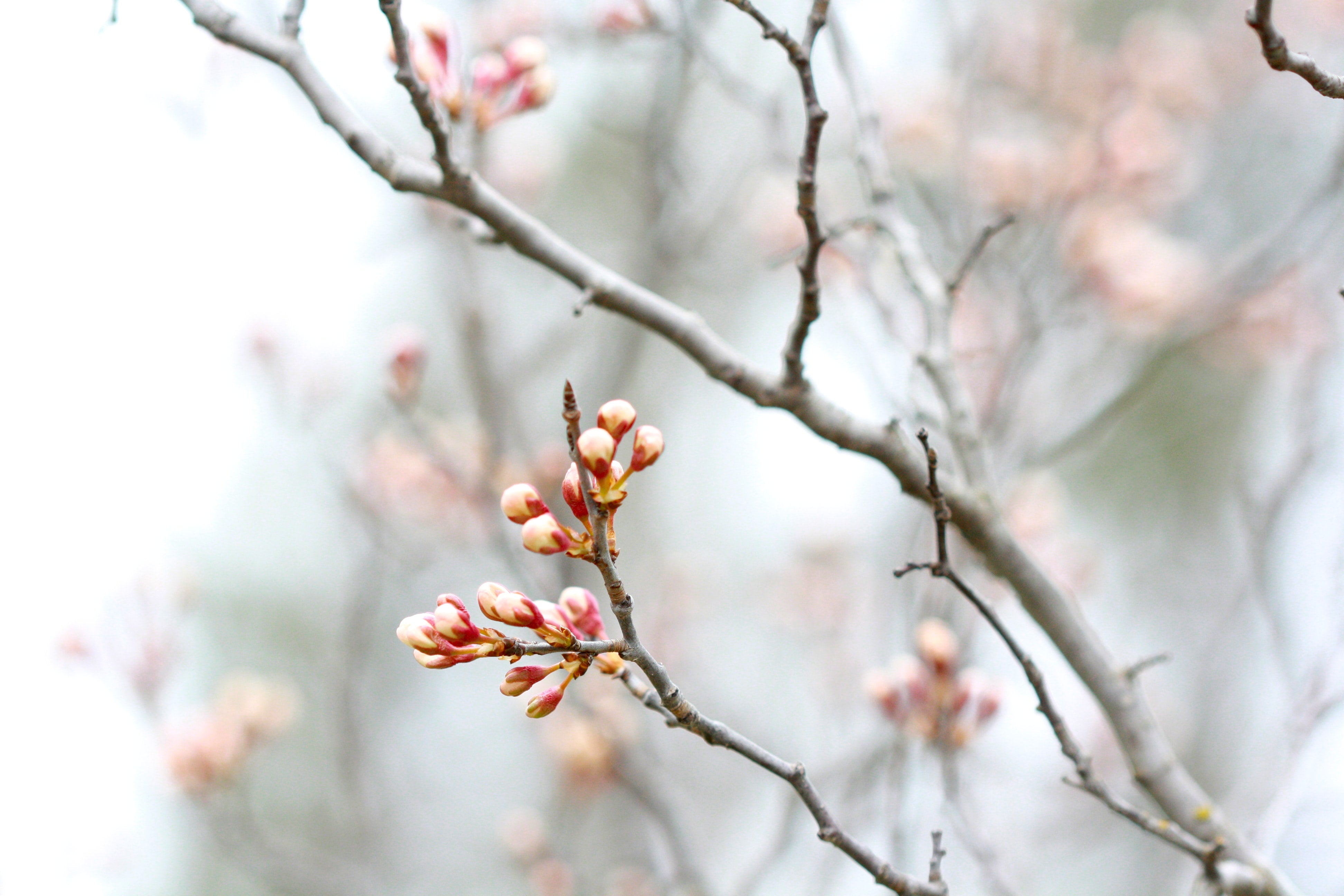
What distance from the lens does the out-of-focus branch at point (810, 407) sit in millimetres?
1162

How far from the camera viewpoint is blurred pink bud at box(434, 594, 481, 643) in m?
0.90

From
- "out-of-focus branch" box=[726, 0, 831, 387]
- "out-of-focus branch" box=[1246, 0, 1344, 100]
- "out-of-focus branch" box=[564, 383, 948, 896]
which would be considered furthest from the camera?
"out-of-focus branch" box=[726, 0, 831, 387]

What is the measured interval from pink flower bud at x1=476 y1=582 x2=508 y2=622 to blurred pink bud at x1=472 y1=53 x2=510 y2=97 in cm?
83

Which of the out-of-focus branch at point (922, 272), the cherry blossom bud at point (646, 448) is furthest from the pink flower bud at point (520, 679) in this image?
the out-of-focus branch at point (922, 272)

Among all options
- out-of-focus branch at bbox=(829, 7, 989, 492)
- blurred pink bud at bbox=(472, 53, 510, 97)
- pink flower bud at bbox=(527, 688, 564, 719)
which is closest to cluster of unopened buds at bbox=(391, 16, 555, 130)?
blurred pink bud at bbox=(472, 53, 510, 97)

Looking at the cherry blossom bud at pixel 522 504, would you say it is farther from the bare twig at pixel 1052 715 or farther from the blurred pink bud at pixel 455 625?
the bare twig at pixel 1052 715

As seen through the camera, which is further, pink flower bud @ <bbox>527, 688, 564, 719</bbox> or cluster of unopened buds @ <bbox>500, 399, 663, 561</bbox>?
pink flower bud @ <bbox>527, 688, 564, 719</bbox>

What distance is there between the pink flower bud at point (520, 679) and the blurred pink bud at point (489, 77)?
892mm

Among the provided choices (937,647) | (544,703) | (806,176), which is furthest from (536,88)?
(937,647)

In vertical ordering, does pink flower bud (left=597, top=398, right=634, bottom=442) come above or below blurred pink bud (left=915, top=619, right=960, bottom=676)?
below

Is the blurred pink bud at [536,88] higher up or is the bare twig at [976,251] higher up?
the blurred pink bud at [536,88]

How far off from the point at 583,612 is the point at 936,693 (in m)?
0.88

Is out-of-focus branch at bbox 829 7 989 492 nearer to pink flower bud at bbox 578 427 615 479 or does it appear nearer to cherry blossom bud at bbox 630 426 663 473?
cherry blossom bud at bbox 630 426 663 473

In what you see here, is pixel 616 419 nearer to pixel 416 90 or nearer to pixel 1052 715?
pixel 416 90
